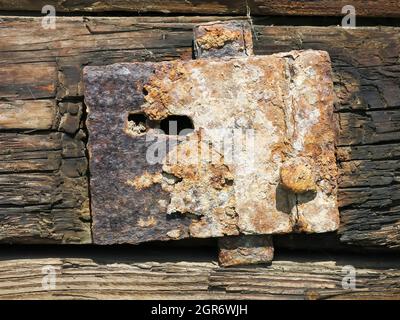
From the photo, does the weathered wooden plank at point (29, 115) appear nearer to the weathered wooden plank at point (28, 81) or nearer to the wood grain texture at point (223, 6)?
the weathered wooden plank at point (28, 81)

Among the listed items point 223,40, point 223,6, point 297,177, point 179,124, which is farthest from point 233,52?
point 297,177

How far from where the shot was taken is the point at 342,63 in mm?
2002

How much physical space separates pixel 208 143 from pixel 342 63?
1.68 ft

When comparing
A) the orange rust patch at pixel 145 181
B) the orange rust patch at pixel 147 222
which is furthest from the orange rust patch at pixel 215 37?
the orange rust patch at pixel 147 222

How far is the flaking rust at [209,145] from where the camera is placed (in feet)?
6.20

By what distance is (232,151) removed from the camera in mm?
1893

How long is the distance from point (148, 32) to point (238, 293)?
34.7 inches

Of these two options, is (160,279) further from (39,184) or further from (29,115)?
(29,115)

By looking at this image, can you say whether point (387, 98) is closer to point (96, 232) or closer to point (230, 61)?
point (230, 61)

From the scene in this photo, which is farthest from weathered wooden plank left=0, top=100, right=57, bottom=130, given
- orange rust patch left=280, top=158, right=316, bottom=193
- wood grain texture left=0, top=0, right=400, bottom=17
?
orange rust patch left=280, top=158, right=316, bottom=193

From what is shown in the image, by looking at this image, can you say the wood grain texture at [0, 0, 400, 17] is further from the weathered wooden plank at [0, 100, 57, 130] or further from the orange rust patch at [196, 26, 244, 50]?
the weathered wooden plank at [0, 100, 57, 130]

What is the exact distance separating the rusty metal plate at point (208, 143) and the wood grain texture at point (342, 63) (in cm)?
11

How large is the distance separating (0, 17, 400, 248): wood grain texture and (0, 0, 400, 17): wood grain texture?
31 millimetres

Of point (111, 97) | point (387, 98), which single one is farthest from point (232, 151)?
point (387, 98)
